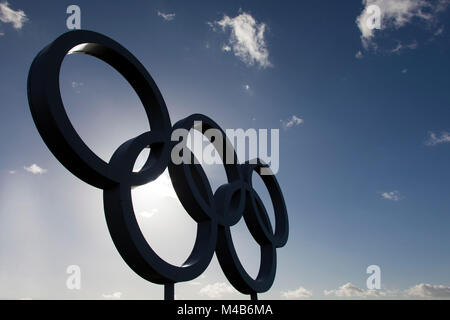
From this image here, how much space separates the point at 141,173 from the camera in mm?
8023

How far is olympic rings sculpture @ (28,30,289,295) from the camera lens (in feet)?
22.3

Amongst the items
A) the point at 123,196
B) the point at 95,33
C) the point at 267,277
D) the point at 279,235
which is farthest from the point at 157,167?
the point at 279,235

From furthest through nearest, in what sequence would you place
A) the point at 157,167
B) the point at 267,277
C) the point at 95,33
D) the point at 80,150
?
the point at 267,277, the point at 157,167, the point at 95,33, the point at 80,150

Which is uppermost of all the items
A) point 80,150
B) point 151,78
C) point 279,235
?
point 151,78

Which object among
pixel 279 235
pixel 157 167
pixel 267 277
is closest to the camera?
pixel 157 167

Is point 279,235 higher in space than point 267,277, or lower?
higher

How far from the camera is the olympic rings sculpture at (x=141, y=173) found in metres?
6.79

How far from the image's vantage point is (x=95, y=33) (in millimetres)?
7945
